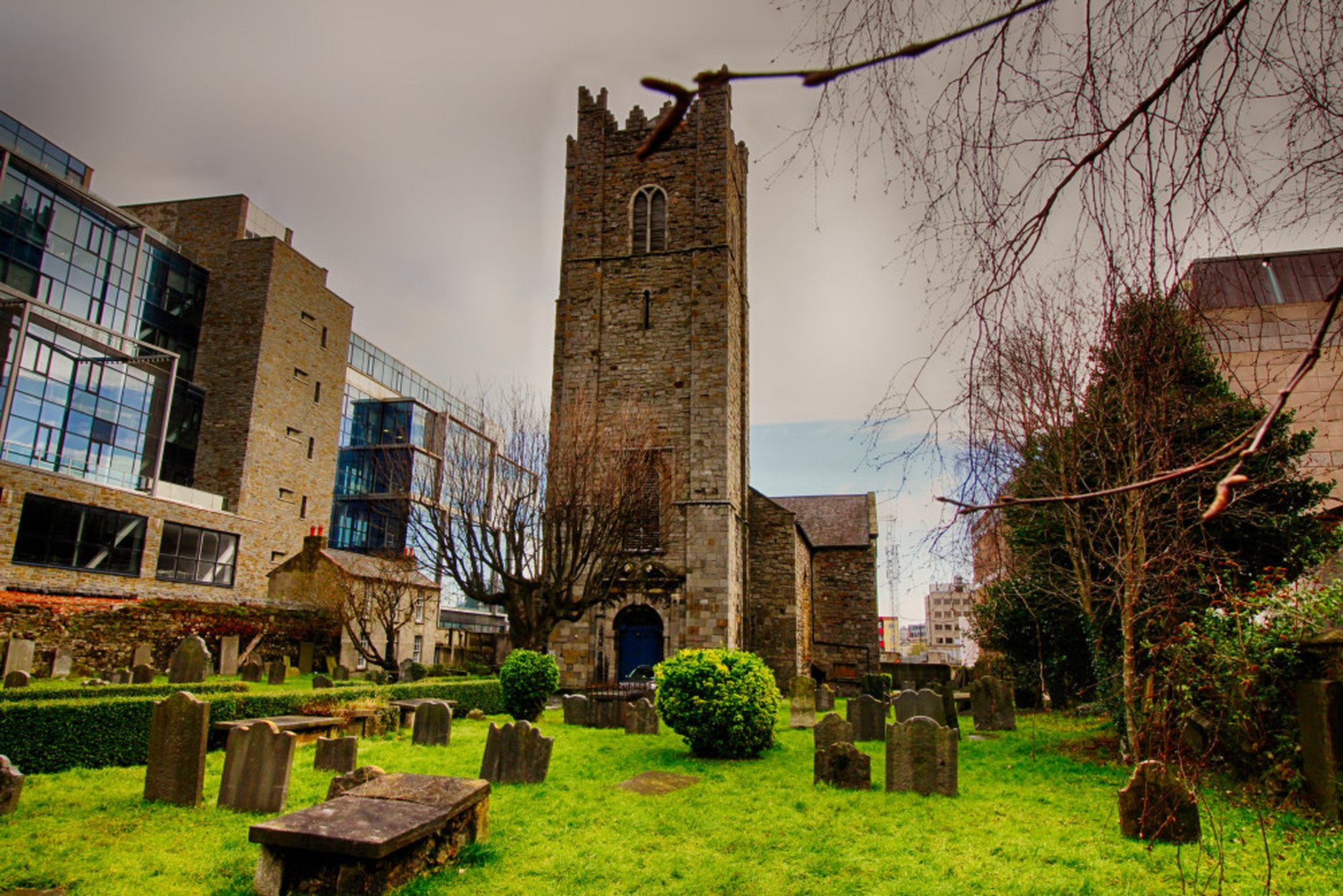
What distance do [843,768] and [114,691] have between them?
445 inches

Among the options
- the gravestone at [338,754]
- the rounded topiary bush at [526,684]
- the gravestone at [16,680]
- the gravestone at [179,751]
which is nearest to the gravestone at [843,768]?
the gravestone at [338,754]

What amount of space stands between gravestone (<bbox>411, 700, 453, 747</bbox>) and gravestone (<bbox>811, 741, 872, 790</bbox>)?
234 inches

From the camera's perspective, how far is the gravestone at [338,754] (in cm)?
870

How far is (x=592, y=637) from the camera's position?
2244cm

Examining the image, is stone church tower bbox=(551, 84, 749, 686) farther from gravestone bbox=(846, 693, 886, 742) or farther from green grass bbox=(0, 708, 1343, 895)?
green grass bbox=(0, 708, 1343, 895)

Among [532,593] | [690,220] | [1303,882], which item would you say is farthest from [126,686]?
[690,220]

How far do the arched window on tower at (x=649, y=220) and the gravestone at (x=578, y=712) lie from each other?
16095mm

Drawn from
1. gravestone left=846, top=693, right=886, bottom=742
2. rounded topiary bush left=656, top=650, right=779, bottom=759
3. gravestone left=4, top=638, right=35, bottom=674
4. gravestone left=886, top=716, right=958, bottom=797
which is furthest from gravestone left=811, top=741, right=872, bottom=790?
gravestone left=4, top=638, right=35, bottom=674

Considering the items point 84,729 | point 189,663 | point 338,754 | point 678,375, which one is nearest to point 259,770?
point 338,754

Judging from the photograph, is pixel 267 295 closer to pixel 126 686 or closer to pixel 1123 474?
pixel 126 686

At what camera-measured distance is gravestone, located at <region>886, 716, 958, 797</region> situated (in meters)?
8.17

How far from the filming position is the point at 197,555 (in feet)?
92.0

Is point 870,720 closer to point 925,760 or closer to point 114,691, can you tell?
point 925,760

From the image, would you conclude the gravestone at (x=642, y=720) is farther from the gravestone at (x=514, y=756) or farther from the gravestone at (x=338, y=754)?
the gravestone at (x=338, y=754)
